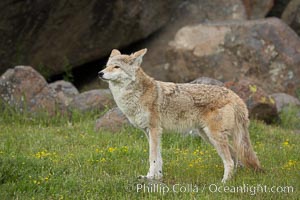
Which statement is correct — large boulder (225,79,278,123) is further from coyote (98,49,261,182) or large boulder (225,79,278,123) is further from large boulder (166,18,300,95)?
coyote (98,49,261,182)

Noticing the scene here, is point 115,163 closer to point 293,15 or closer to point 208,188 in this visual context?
point 208,188

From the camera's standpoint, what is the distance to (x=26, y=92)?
44.4 ft

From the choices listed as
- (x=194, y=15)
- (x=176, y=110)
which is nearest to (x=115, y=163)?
(x=176, y=110)

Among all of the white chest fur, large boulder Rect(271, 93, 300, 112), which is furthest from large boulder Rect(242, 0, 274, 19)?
the white chest fur

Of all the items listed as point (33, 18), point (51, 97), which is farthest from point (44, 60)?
point (51, 97)

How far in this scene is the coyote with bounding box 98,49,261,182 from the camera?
952cm

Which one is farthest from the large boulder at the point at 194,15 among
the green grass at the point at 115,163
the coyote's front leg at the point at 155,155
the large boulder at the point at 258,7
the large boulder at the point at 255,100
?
the coyote's front leg at the point at 155,155

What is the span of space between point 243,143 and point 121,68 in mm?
2189

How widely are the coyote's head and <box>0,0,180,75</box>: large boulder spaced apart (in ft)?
19.4

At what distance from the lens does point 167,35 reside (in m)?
18.4

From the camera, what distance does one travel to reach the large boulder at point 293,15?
19.5 meters

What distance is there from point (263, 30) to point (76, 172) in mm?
9272

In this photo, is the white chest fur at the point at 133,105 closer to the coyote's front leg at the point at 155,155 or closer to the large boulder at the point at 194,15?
the coyote's front leg at the point at 155,155

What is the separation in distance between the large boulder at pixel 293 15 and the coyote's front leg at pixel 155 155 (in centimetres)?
1130
